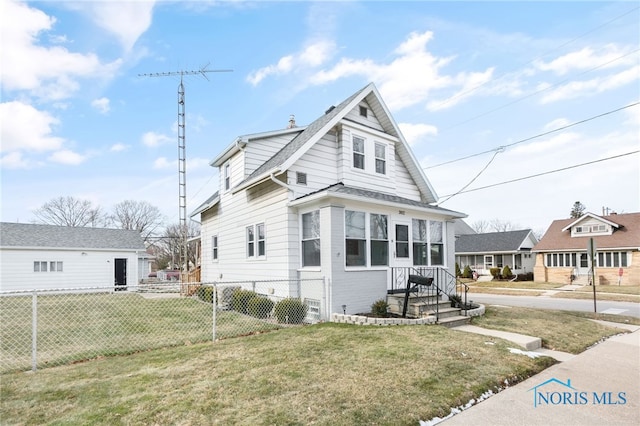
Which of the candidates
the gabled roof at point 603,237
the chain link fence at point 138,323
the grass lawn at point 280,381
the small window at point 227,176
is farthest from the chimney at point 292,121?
the gabled roof at point 603,237

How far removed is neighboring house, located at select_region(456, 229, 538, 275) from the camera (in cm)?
3191

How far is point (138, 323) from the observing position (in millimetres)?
9750

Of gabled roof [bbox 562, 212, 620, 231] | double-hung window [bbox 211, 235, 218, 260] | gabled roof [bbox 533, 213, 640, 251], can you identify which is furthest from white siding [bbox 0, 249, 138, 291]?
gabled roof [bbox 562, 212, 620, 231]

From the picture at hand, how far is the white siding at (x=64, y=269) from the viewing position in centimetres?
1972

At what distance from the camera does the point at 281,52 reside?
13.1 meters

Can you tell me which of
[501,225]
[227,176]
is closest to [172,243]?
[227,176]

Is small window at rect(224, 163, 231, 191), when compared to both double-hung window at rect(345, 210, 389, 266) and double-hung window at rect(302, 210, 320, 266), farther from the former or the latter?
double-hung window at rect(345, 210, 389, 266)

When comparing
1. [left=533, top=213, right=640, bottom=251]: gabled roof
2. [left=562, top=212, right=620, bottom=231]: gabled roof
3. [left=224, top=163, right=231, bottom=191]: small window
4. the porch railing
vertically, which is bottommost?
the porch railing

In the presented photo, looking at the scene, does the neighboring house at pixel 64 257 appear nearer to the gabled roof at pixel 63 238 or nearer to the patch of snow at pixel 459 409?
the gabled roof at pixel 63 238

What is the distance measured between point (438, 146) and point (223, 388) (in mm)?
16529

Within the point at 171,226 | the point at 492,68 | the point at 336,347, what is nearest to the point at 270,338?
the point at 336,347

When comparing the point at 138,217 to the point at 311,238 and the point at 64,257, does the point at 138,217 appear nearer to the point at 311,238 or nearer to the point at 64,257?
the point at 64,257

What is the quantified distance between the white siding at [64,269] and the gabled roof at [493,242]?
96.7 feet

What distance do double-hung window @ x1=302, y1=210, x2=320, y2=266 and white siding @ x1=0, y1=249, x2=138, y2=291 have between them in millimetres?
17667
